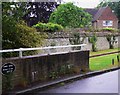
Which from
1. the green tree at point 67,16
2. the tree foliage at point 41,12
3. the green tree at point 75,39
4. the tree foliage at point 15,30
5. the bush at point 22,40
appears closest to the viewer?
the tree foliage at point 15,30

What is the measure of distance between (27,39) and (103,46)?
57.1 feet

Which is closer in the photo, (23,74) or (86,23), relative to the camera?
(23,74)

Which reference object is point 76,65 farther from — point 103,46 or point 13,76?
point 103,46

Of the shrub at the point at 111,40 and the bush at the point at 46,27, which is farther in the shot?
the shrub at the point at 111,40

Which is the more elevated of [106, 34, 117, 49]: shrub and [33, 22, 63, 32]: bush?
[33, 22, 63, 32]: bush

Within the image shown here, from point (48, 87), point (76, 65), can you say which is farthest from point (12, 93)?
point (76, 65)

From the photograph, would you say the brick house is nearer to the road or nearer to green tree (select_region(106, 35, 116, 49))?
green tree (select_region(106, 35, 116, 49))

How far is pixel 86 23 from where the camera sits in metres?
41.7

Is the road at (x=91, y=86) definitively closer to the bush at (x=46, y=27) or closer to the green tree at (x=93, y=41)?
the bush at (x=46, y=27)

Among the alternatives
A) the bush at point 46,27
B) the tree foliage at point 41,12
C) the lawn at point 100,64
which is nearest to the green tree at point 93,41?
the bush at point 46,27

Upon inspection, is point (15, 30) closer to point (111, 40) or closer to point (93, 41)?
point (93, 41)

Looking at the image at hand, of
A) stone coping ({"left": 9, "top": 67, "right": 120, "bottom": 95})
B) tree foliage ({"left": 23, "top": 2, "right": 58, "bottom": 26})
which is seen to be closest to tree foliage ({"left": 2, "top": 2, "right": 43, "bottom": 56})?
stone coping ({"left": 9, "top": 67, "right": 120, "bottom": 95})

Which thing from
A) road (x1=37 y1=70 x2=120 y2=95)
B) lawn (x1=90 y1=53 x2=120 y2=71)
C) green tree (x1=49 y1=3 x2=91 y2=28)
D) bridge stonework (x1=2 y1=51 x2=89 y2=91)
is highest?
green tree (x1=49 y1=3 x2=91 y2=28)

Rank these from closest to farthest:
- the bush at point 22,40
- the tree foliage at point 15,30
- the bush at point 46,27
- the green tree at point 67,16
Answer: the tree foliage at point 15,30 < the bush at point 22,40 < the bush at point 46,27 < the green tree at point 67,16
